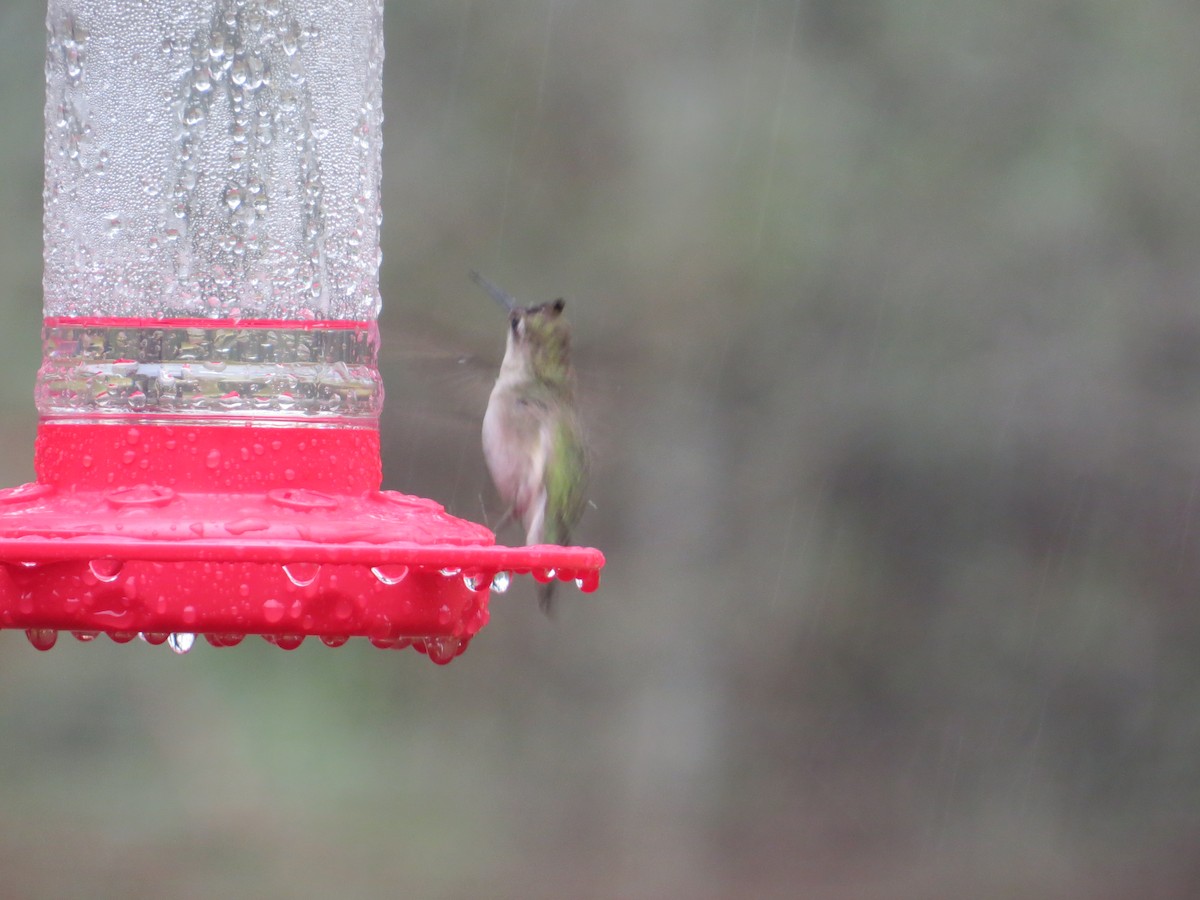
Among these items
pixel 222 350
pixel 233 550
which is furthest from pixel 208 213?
pixel 233 550

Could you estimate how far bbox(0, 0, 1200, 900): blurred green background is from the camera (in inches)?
369

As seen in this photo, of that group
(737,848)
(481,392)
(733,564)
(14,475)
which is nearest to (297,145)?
(481,392)

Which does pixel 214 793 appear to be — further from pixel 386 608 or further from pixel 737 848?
pixel 386 608

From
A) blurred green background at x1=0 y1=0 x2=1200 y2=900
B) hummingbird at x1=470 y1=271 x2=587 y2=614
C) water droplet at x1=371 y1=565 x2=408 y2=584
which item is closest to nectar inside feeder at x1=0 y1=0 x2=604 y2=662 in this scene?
water droplet at x1=371 y1=565 x2=408 y2=584

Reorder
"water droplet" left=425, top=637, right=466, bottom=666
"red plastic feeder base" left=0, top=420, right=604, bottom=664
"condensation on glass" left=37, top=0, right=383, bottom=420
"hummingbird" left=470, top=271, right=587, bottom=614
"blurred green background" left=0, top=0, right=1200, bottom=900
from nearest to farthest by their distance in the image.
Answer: "red plastic feeder base" left=0, top=420, right=604, bottom=664 → "water droplet" left=425, top=637, right=466, bottom=666 → "condensation on glass" left=37, top=0, right=383, bottom=420 → "hummingbird" left=470, top=271, right=587, bottom=614 → "blurred green background" left=0, top=0, right=1200, bottom=900

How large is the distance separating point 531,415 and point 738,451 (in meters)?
5.95

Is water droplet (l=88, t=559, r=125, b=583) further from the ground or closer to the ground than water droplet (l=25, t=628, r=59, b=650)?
further from the ground

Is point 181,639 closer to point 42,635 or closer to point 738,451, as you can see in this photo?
point 42,635

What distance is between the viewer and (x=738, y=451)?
959 centimetres

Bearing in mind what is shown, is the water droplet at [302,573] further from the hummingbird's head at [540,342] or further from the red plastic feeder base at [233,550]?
the hummingbird's head at [540,342]

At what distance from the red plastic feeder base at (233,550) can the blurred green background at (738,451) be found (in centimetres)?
632

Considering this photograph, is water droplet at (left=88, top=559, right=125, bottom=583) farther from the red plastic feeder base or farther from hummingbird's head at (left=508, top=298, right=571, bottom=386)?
hummingbird's head at (left=508, top=298, right=571, bottom=386)

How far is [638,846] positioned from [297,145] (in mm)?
7924

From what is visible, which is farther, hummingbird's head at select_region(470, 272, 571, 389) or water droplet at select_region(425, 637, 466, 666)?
hummingbird's head at select_region(470, 272, 571, 389)
